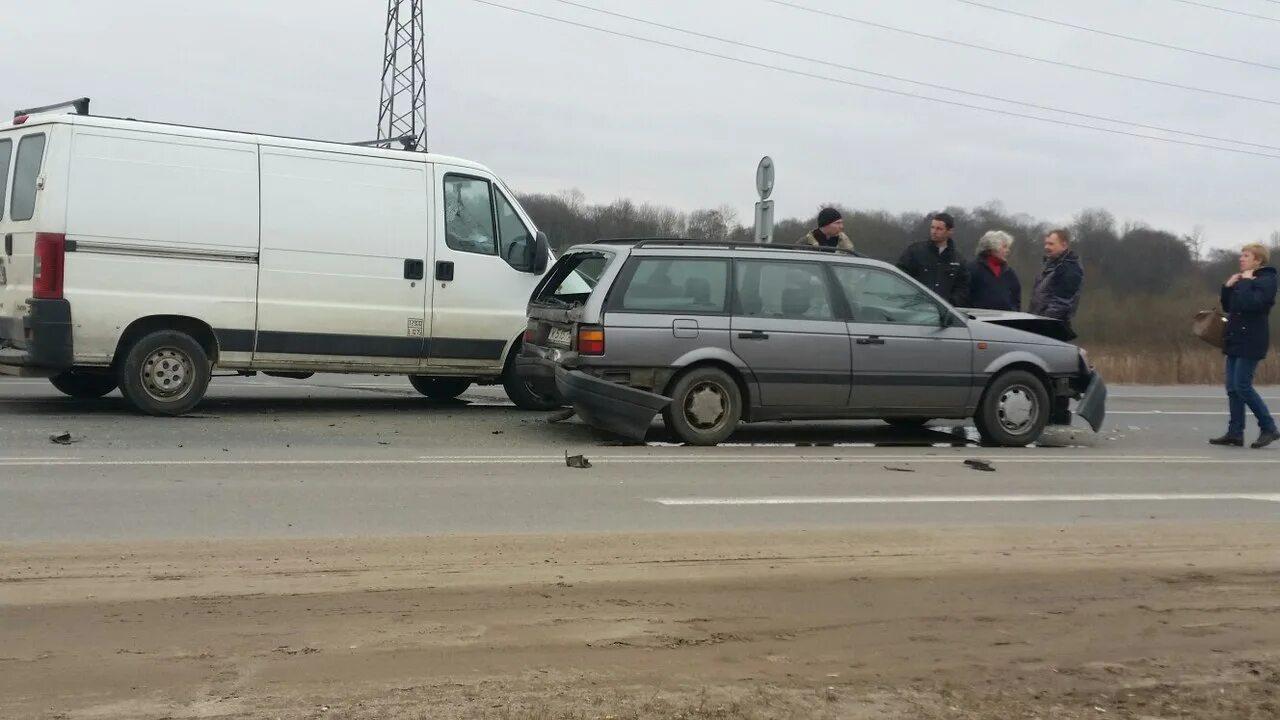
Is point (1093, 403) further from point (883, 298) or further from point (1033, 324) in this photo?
point (883, 298)

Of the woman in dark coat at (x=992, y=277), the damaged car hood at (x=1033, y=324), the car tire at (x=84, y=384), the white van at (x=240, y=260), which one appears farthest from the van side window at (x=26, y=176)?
the woman in dark coat at (x=992, y=277)

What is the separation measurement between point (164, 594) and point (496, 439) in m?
5.45

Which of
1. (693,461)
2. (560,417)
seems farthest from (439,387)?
(693,461)

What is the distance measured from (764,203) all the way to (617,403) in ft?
23.5

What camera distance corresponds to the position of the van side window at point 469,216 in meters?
12.3

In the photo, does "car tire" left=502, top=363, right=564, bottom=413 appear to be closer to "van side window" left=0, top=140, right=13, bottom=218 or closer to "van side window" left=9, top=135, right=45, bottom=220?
"van side window" left=9, top=135, right=45, bottom=220

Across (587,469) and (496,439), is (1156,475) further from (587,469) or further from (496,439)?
(496,439)

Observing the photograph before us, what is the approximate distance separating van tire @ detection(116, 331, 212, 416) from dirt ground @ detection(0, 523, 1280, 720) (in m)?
5.14

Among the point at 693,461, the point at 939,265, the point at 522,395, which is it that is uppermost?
the point at 939,265

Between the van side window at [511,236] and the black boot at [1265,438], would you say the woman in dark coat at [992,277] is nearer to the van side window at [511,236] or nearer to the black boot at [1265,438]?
the black boot at [1265,438]

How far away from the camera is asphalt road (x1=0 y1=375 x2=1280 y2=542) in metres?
7.30

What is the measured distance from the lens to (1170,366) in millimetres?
23875

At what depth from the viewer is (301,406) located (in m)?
12.9

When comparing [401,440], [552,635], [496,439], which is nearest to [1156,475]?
[496,439]
